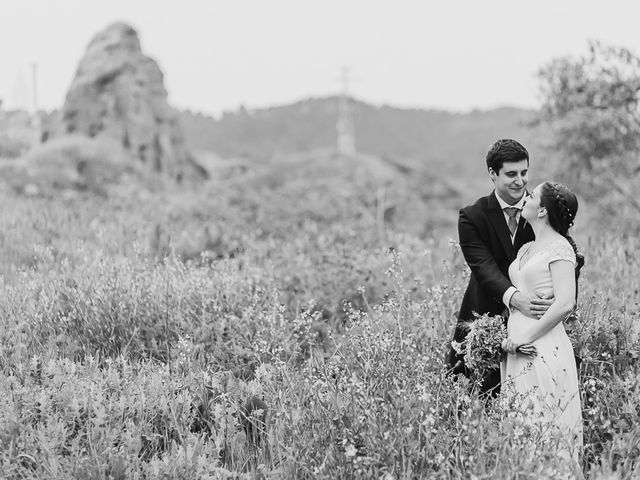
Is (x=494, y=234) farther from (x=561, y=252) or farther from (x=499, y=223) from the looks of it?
(x=561, y=252)

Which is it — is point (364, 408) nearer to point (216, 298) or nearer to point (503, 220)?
point (503, 220)

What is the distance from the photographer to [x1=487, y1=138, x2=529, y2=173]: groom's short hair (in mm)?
3875

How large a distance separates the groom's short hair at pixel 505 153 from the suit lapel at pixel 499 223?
0.23 m

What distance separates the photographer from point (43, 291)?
5375mm

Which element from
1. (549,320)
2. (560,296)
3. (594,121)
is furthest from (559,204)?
(594,121)

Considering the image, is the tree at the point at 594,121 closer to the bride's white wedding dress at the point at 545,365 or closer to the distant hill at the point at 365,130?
the bride's white wedding dress at the point at 545,365

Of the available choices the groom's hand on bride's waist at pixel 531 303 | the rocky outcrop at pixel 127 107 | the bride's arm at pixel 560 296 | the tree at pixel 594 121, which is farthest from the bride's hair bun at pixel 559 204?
the rocky outcrop at pixel 127 107

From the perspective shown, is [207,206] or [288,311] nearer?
[288,311]

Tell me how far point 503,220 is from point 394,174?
29364mm

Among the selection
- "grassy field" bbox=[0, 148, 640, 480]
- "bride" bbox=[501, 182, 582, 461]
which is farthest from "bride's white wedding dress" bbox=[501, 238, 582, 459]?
"grassy field" bbox=[0, 148, 640, 480]

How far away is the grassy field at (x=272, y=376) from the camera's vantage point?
11.0ft

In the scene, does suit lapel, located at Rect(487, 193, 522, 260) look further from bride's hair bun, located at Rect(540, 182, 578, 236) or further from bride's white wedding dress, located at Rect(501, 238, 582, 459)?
bride's hair bun, located at Rect(540, 182, 578, 236)

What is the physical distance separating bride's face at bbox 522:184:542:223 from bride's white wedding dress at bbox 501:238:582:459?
180 mm

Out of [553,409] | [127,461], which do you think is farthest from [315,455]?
[553,409]
